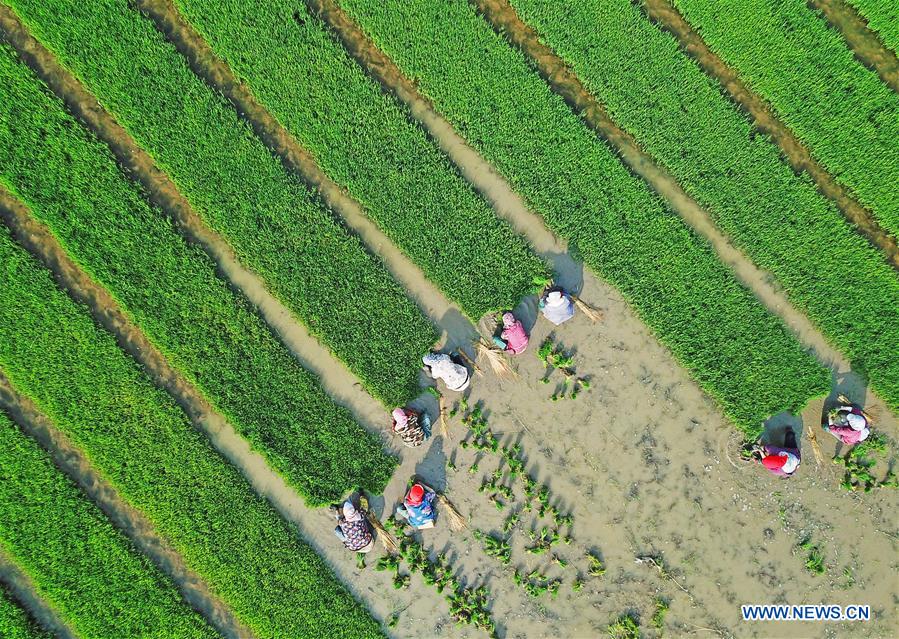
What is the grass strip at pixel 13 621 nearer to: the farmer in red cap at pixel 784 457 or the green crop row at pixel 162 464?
the green crop row at pixel 162 464

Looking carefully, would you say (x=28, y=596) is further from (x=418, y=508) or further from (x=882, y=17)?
(x=882, y=17)

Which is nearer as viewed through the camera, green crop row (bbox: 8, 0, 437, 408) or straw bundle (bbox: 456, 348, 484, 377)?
green crop row (bbox: 8, 0, 437, 408)

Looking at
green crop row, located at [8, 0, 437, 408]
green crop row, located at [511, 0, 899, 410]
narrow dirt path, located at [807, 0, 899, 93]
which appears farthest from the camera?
narrow dirt path, located at [807, 0, 899, 93]

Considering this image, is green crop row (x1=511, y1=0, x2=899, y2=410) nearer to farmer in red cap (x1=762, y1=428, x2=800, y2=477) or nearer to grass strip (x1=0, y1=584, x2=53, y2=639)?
farmer in red cap (x1=762, y1=428, x2=800, y2=477)

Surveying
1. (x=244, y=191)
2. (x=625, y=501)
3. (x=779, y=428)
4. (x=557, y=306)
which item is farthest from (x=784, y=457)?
(x=244, y=191)

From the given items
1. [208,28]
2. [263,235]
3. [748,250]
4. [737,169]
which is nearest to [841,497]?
[748,250]

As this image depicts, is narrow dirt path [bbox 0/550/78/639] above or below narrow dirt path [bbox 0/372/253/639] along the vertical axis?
below

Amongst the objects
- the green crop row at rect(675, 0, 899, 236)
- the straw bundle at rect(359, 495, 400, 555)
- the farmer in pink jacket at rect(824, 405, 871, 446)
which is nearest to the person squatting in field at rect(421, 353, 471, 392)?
the straw bundle at rect(359, 495, 400, 555)

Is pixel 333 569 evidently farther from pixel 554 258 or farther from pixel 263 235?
pixel 554 258
